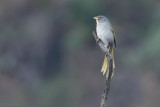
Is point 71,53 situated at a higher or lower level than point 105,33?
lower

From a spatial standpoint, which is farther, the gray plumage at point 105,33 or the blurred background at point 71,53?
the blurred background at point 71,53

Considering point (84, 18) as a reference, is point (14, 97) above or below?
below

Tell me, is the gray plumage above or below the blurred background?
above

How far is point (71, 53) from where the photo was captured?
19.9 metres

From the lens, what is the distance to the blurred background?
1769 cm

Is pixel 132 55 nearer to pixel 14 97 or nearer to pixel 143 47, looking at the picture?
pixel 143 47

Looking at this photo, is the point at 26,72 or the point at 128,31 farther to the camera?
the point at 128,31

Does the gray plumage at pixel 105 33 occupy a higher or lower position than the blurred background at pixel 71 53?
higher

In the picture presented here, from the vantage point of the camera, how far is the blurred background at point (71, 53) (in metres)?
17.7

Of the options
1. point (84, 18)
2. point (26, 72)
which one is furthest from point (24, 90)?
point (84, 18)

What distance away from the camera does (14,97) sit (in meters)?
17.8

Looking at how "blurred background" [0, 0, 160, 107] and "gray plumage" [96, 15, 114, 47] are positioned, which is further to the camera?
"blurred background" [0, 0, 160, 107]

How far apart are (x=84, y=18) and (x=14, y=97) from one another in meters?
3.82

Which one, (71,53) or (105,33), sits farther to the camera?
(71,53)
